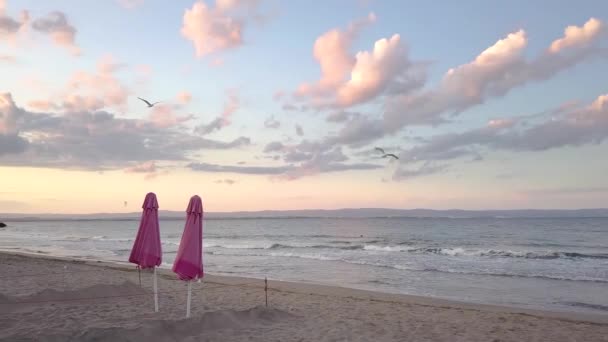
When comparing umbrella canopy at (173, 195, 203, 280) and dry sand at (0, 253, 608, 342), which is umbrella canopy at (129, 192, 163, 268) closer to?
dry sand at (0, 253, 608, 342)

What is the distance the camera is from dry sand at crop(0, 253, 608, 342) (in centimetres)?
768

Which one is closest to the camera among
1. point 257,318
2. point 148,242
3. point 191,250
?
point 191,250

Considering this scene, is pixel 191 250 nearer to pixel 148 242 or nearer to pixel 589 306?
pixel 148 242

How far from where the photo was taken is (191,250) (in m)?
7.53

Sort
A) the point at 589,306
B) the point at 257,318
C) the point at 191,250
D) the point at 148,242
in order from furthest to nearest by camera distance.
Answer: the point at 589,306
the point at 257,318
the point at 148,242
the point at 191,250

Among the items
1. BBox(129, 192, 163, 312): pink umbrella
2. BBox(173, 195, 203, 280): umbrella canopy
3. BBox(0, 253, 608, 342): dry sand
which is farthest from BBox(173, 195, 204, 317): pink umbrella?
BBox(129, 192, 163, 312): pink umbrella

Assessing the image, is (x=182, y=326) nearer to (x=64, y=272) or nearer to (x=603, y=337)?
(x=603, y=337)

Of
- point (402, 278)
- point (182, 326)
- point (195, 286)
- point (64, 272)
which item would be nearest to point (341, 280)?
point (402, 278)

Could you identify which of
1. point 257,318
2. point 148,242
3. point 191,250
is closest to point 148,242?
point 148,242

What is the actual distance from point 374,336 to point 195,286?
26.3 ft

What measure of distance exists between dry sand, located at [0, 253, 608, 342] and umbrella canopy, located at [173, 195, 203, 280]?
882 mm

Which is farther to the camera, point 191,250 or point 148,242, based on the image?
point 148,242

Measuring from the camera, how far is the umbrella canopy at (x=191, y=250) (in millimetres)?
7461

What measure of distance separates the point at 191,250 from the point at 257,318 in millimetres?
2325
